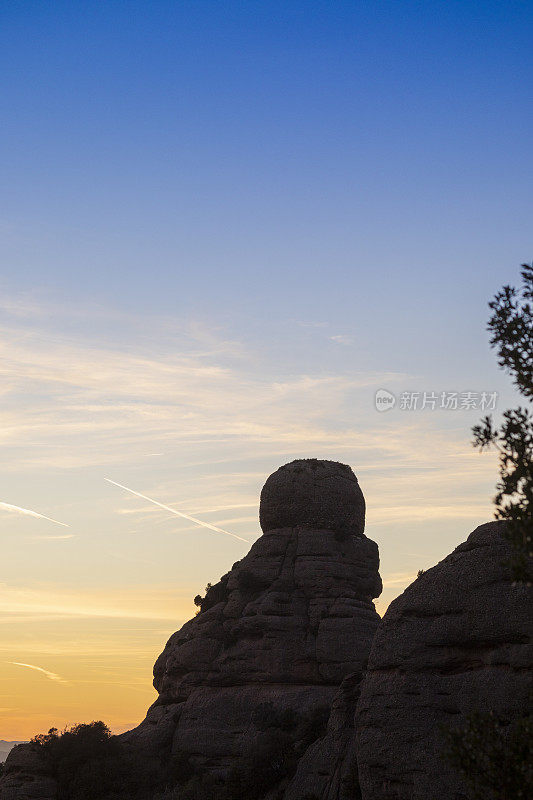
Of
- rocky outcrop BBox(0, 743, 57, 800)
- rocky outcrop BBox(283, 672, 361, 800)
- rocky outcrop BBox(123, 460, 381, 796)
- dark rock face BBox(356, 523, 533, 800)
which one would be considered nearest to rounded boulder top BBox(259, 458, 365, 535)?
rocky outcrop BBox(123, 460, 381, 796)

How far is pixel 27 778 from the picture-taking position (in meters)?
57.4

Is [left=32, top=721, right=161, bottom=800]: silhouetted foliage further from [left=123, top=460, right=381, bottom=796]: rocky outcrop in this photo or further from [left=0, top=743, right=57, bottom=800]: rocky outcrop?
[left=123, top=460, right=381, bottom=796]: rocky outcrop

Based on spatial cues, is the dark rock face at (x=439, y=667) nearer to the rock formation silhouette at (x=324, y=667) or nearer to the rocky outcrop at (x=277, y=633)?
the rock formation silhouette at (x=324, y=667)

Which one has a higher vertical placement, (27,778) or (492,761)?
(492,761)

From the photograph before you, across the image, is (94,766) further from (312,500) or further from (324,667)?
(312,500)

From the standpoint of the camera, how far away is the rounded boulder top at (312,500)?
73625mm

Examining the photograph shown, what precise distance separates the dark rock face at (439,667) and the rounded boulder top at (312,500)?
32879 mm

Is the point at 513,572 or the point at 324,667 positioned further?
the point at 324,667

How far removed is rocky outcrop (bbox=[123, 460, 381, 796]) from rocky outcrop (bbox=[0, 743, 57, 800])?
295 inches

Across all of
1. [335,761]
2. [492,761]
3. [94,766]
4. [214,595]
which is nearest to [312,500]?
[214,595]

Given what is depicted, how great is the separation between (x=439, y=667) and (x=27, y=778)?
35.6m

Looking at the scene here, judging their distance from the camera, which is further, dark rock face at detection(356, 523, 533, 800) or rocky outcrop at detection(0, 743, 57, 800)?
rocky outcrop at detection(0, 743, 57, 800)

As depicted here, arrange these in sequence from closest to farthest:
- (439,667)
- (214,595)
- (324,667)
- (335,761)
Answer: (439,667) < (335,761) < (324,667) < (214,595)

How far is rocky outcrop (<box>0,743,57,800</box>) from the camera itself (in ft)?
185
